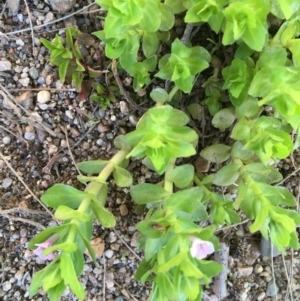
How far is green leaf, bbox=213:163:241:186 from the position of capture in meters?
1.24

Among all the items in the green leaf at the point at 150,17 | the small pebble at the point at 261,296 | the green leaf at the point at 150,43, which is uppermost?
the green leaf at the point at 150,17

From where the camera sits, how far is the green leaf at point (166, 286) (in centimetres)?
104

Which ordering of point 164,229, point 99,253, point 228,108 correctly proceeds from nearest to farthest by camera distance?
point 164,229, point 228,108, point 99,253

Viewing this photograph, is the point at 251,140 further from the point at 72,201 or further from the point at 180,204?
the point at 72,201

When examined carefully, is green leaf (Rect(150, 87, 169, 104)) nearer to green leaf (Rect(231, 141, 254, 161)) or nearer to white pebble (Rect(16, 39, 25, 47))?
green leaf (Rect(231, 141, 254, 161))

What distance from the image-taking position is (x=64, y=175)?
1.48 metres

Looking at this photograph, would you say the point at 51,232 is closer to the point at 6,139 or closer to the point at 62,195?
the point at 62,195

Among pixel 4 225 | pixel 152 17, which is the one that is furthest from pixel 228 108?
pixel 4 225

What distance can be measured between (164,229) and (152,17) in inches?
18.3

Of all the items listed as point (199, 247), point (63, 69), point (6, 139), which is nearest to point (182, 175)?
point (199, 247)

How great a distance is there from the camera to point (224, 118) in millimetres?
1309

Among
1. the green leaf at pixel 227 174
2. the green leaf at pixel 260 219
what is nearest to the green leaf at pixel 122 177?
the green leaf at pixel 227 174

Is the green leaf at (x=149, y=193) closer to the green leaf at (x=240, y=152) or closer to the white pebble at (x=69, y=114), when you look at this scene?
the green leaf at (x=240, y=152)

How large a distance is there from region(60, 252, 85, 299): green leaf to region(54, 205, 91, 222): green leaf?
0.24 ft
